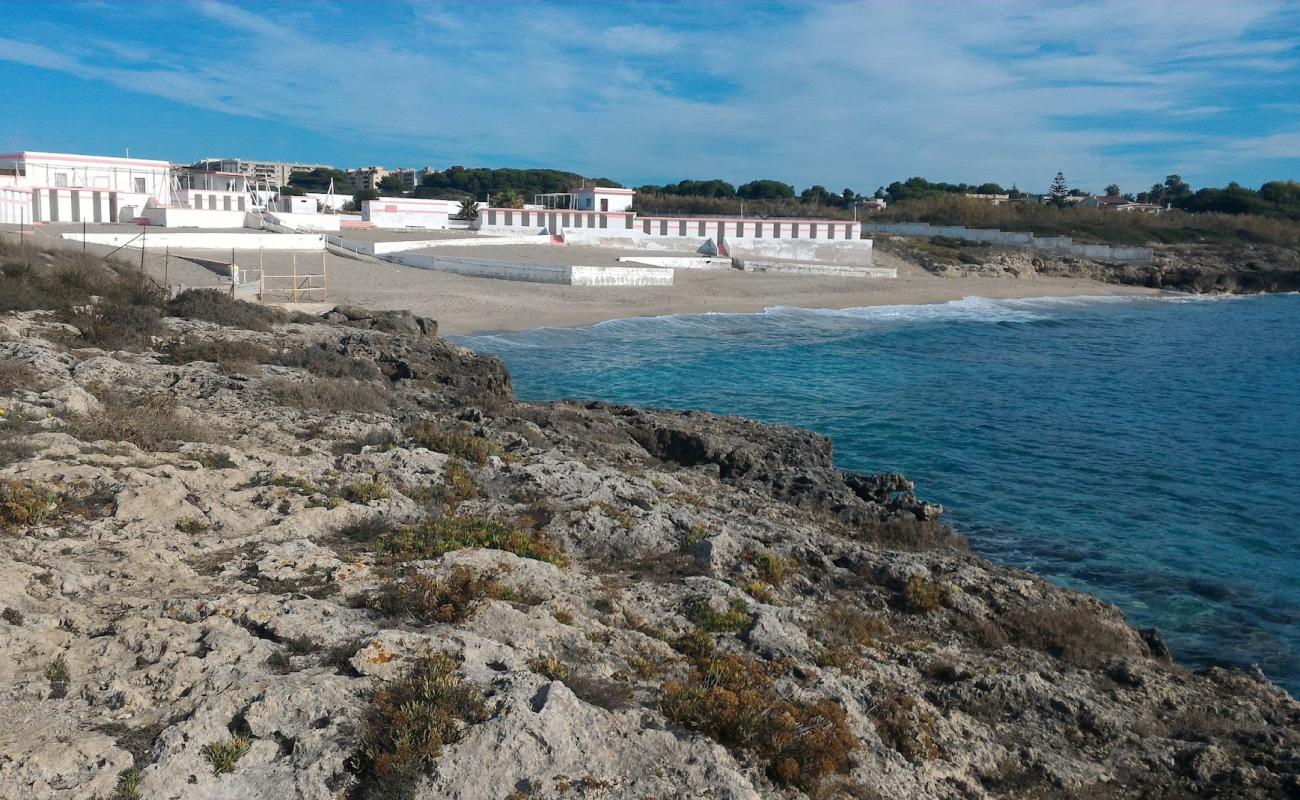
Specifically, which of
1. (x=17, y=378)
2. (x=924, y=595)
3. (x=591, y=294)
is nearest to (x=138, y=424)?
(x=17, y=378)

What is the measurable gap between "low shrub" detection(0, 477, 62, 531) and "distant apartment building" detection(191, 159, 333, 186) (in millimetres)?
57029

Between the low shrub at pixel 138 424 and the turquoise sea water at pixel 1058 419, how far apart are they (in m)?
9.84

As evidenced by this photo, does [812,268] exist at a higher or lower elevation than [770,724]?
higher

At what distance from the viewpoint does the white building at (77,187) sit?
154 ft

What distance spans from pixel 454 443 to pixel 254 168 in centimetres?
7666

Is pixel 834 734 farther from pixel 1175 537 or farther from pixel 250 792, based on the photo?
pixel 1175 537

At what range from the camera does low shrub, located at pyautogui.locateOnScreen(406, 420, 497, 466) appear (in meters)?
10.6

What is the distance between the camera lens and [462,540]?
7.73 meters

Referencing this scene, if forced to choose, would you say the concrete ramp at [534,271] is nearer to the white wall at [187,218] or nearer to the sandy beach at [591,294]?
the sandy beach at [591,294]

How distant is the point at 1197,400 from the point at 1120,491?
1189cm

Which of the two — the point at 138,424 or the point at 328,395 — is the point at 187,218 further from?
the point at 138,424

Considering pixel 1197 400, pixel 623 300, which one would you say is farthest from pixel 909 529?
pixel 623 300

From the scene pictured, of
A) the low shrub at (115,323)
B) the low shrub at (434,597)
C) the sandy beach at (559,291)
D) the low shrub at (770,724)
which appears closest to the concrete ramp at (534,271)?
the sandy beach at (559,291)

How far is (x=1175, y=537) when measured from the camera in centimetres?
1380
